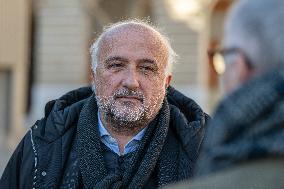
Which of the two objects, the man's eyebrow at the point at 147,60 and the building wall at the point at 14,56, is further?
the building wall at the point at 14,56

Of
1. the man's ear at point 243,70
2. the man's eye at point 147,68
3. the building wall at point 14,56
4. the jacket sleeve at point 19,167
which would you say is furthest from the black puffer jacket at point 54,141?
the building wall at point 14,56

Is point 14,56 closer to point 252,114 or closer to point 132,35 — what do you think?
point 132,35

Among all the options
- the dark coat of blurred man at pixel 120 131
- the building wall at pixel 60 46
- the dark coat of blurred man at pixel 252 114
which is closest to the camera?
the dark coat of blurred man at pixel 252 114

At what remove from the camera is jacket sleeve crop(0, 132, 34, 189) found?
137 inches

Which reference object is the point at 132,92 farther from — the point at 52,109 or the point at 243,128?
the point at 243,128

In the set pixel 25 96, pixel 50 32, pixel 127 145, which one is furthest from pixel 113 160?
pixel 50 32

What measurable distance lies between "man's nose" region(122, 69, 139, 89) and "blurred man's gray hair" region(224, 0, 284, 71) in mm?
1587

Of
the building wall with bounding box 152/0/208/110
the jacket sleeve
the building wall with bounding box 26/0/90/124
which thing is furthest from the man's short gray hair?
the building wall with bounding box 26/0/90/124

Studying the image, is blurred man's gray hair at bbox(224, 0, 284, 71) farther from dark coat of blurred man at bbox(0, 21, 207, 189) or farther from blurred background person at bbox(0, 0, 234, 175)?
blurred background person at bbox(0, 0, 234, 175)

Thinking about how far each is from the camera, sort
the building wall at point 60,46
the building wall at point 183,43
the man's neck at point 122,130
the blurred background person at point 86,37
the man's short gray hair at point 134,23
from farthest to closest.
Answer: the building wall at point 60,46
the building wall at point 183,43
the blurred background person at point 86,37
the man's short gray hair at point 134,23
the man's neck at point 122,130

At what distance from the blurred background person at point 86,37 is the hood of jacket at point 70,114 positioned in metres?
18.2

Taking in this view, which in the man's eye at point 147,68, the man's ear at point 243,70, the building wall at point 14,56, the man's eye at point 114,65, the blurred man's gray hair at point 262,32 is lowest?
the building wall at point 14,56

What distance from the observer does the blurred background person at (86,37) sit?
2267 centimetres

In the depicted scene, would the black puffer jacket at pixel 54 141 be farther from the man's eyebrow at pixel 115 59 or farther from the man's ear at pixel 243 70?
the man's ear at pixel 243 70
